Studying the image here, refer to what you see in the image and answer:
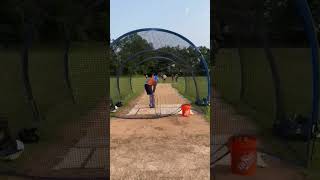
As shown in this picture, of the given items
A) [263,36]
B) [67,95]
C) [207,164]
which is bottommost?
[207,164]

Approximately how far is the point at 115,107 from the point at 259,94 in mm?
6716

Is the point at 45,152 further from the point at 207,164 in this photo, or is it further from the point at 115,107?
the point at 115,107

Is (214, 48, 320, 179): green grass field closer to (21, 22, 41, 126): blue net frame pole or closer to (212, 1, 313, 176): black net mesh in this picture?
(212, 1, 313, 176): black net mesh

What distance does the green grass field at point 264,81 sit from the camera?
32.3 ft

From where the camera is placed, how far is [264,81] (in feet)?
36.2

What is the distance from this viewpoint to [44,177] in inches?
243

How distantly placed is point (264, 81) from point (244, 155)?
5116 millimetres

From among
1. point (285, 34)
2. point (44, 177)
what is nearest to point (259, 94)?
point (285, 34)

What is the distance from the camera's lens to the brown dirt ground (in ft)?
21.6

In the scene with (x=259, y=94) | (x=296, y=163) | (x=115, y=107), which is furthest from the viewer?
(x=115, y=107)

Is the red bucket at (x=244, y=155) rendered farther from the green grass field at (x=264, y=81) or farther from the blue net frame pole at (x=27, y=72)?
the blue net frame pole at (x=27, y=72)

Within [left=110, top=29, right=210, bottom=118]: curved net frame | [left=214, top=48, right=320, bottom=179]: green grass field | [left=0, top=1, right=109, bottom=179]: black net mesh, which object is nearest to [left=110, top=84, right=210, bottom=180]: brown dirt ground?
[left=0, top=1, right=109, bottom=179]: black net mesh

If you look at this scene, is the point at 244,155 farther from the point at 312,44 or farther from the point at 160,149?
the point at 160,149

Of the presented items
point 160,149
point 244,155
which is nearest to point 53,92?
point 160,149
